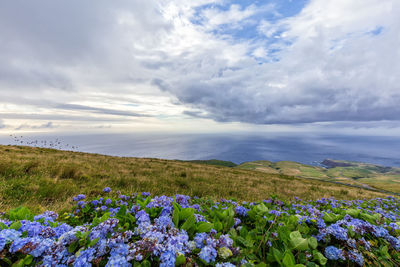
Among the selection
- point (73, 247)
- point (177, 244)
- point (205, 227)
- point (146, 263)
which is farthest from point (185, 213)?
point (73, 247)

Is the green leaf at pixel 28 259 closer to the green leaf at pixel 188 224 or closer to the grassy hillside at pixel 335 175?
the green leaf at pixel 188 224

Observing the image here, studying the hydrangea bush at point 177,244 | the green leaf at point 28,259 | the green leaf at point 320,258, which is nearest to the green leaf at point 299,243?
the hydrangea bush at point 177,244

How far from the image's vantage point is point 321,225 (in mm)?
2076

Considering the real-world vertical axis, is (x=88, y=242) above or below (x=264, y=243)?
above

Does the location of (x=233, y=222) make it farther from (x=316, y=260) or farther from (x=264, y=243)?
(x=316, y=260)

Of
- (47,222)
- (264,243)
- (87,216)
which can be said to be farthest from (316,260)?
(87,216)

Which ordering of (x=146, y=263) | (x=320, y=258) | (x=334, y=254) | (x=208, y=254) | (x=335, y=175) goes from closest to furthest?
(x=146, y=263) → (x=208, y=254) → (x=320, y=258) → (x=334, y=254) → (x=335, y=175)

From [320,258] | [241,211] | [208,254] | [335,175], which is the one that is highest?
[208,254]

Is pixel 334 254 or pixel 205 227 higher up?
pixel 205 227

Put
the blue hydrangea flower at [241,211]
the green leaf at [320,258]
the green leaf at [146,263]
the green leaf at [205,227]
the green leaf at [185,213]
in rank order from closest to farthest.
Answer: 1. the green leaf at [146,263]
2. the green leaf at [320,258]
3. the green leaf at [205,227]
4. the green leaf at [185,213]
5. the blue hydrangea flower at [241,211]

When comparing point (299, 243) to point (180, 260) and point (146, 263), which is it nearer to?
point (180, 260)

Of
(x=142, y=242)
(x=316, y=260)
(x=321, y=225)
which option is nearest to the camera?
(x=142, y=242)

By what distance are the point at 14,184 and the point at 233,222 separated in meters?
8.83

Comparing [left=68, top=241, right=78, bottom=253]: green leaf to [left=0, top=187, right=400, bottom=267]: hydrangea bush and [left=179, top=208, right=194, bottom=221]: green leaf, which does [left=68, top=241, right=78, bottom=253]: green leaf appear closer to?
[left=0, top=187, right=400, bottom=267]: hydrangea bush
